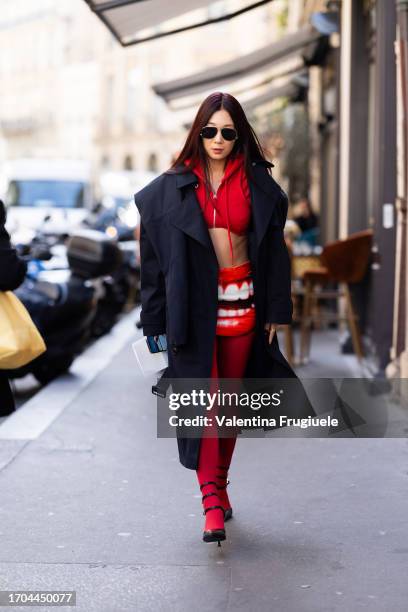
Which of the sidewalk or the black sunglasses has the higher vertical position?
the black sunglasses

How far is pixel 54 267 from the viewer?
38.2ft

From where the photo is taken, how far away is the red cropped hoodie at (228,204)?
4.94m

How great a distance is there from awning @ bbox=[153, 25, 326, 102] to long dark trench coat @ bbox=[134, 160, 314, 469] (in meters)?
10.3

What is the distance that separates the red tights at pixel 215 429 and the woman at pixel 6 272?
33.0 inches

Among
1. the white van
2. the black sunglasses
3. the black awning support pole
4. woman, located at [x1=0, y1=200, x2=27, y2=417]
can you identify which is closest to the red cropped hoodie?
the black sunglasses

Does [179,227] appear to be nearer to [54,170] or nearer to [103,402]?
[103,402]

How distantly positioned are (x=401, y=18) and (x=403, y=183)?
105cm

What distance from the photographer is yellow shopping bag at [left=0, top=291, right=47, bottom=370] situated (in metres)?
5.16

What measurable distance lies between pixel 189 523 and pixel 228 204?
1.40 metres

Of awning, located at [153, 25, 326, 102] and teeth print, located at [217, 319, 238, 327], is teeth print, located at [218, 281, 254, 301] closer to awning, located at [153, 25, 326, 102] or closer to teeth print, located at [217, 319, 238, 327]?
teeth print, located at [217, 319, 238, 327]

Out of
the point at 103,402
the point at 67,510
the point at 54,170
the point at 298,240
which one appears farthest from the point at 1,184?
the point at 67,510

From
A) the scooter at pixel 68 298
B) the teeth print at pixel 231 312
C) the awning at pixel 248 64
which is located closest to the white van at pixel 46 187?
the awning at pixel 248 64

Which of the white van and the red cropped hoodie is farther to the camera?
the white van

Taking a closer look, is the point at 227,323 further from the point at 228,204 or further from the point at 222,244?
the point at 228,204
